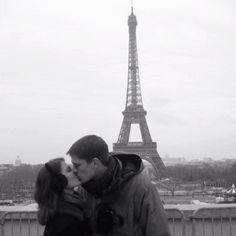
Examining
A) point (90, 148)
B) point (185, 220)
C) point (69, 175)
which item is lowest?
point (185, 220)

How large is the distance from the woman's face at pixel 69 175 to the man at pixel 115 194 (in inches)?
1.2

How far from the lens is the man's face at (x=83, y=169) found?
294 centimetres

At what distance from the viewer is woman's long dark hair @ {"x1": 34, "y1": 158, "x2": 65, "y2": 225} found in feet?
9.30

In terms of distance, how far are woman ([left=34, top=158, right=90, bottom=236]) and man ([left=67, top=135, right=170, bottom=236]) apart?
8cm

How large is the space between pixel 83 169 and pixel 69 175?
86mm

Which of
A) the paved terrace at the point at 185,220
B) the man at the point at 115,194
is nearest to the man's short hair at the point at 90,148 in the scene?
the man at the point at 115,194

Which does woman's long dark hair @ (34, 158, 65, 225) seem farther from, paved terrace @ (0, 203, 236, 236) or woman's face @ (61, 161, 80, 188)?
paved terrace @ (0, 203, 236, 236)

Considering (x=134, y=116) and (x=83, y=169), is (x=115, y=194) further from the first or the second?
(x=134, y=116)

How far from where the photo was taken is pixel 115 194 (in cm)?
299

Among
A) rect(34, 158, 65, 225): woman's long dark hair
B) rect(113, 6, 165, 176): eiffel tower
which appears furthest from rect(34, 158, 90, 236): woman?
rect(113, 6, 165, 176): eiffel tower

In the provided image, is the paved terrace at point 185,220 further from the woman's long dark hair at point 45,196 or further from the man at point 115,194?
the woman's long dark hair at point 45,196

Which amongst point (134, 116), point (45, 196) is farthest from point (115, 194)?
point (134, 116)

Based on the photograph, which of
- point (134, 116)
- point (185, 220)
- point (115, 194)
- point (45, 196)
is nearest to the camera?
point (45, 196)

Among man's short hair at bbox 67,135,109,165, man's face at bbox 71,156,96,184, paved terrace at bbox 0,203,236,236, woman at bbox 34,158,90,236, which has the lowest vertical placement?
paved terrace at bbox 0,203,236,236
